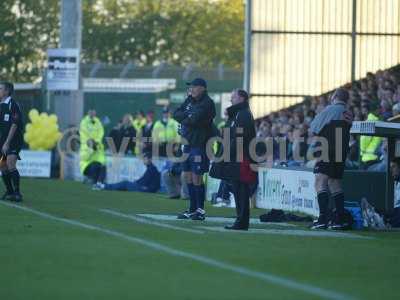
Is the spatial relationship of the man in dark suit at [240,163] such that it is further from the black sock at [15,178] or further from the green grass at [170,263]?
the black sock at [15,178]

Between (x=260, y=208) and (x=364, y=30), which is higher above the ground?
(x=364, y=30)

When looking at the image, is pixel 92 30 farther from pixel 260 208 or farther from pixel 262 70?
pixel 260 208

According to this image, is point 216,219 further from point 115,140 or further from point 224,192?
point 115,140

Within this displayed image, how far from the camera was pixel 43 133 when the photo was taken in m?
38.5

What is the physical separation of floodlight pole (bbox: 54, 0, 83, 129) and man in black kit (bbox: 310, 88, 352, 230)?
21.3m

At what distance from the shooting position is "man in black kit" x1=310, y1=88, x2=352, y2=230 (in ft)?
57.2

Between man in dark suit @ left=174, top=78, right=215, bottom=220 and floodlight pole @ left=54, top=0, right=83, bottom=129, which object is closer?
man in dark suit @ left=174, top=78, right=215, bottom=220

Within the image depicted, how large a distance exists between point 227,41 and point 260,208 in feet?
188

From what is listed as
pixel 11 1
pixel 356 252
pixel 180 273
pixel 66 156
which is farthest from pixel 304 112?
pixel 11 1

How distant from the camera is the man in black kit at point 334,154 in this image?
17.4m

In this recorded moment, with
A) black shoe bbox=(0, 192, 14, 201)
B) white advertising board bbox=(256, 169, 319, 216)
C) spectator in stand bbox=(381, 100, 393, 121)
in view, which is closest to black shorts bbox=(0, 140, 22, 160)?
black shoe bbox=(0, 192, 14, 201)

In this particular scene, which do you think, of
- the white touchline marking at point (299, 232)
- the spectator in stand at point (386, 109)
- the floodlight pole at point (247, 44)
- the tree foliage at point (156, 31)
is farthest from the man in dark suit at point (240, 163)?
the tree foliage at point (156, 31)

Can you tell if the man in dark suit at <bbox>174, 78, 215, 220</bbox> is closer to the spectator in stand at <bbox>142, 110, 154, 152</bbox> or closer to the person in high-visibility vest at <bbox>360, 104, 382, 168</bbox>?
the person in high-visibility vest at <bbox>360, 104, 382, 168</bbox>

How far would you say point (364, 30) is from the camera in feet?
116
